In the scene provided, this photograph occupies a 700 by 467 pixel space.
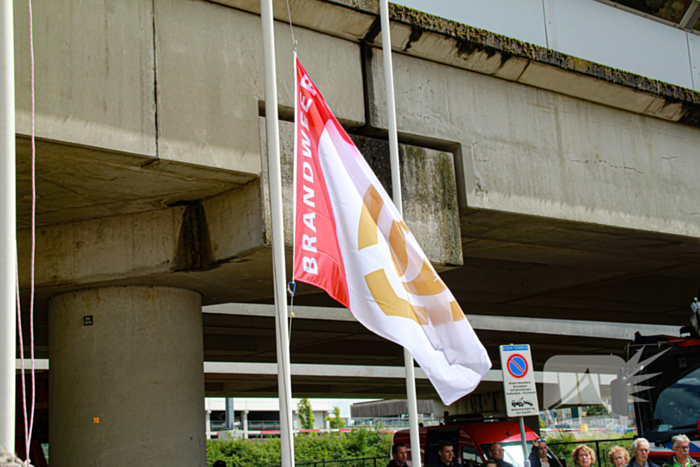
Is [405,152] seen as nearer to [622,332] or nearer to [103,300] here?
[103,300]

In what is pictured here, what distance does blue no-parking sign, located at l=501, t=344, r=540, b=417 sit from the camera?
8961 millimetres

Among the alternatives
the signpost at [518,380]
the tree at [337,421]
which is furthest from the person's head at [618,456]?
the tree at [337,421]

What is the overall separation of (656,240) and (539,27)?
3746 mm

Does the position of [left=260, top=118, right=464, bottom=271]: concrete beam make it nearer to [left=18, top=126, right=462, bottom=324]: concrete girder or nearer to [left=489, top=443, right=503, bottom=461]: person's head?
[left=18, top=126, right=462, bottom=324]: concrete girder

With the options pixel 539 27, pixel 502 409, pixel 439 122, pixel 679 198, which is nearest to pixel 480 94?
pixel 439 122

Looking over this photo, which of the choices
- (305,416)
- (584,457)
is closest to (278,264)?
(584,457)

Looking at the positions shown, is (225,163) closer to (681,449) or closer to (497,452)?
(681,449)

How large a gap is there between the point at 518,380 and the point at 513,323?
13546 millimetres

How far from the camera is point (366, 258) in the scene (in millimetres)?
5977

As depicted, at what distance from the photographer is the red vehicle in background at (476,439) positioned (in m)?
13.3

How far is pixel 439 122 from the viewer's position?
9094 mm

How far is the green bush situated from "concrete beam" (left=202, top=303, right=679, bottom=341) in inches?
615

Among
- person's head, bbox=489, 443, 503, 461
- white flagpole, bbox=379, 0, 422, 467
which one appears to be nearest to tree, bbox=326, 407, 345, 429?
person's head, bbox=489, 443, 503, 461

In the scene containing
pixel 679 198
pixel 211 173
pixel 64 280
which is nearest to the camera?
pixel 211 173
